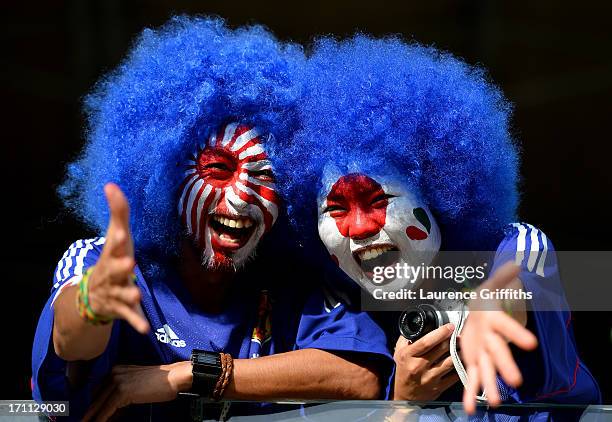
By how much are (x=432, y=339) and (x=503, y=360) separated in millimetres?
592

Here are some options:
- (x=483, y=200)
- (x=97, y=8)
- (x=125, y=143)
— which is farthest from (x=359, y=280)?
(x=97, y=8)

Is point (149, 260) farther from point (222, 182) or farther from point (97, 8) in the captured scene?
point (97, 8)

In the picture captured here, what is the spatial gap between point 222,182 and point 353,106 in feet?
1.21

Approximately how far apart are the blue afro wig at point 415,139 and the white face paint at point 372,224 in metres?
0.04

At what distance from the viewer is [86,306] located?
191cm

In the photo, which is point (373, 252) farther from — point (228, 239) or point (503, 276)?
point (503, 276)

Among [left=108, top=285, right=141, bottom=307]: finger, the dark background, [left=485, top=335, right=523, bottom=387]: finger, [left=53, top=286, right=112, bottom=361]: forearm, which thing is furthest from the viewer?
the dark background

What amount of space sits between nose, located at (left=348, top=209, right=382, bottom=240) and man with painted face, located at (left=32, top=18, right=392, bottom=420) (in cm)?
23

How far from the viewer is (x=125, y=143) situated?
253 cm

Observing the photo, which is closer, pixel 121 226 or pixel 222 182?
pixel 121 226

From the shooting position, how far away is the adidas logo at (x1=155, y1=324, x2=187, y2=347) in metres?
2.37

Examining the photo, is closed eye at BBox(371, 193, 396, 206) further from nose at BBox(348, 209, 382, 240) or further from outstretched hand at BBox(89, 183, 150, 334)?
outstretched hand at BBox(89, 183, 150, 334)

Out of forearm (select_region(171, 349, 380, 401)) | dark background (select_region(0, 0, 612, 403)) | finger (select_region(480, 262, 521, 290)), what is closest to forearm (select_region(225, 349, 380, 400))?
forearm (select_region(171, 349, 380, 401))

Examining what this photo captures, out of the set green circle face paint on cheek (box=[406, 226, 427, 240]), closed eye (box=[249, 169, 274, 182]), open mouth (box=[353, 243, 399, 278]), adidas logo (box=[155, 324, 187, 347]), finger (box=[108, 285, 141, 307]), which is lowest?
finger (box=[108, 285, 141, 307])
